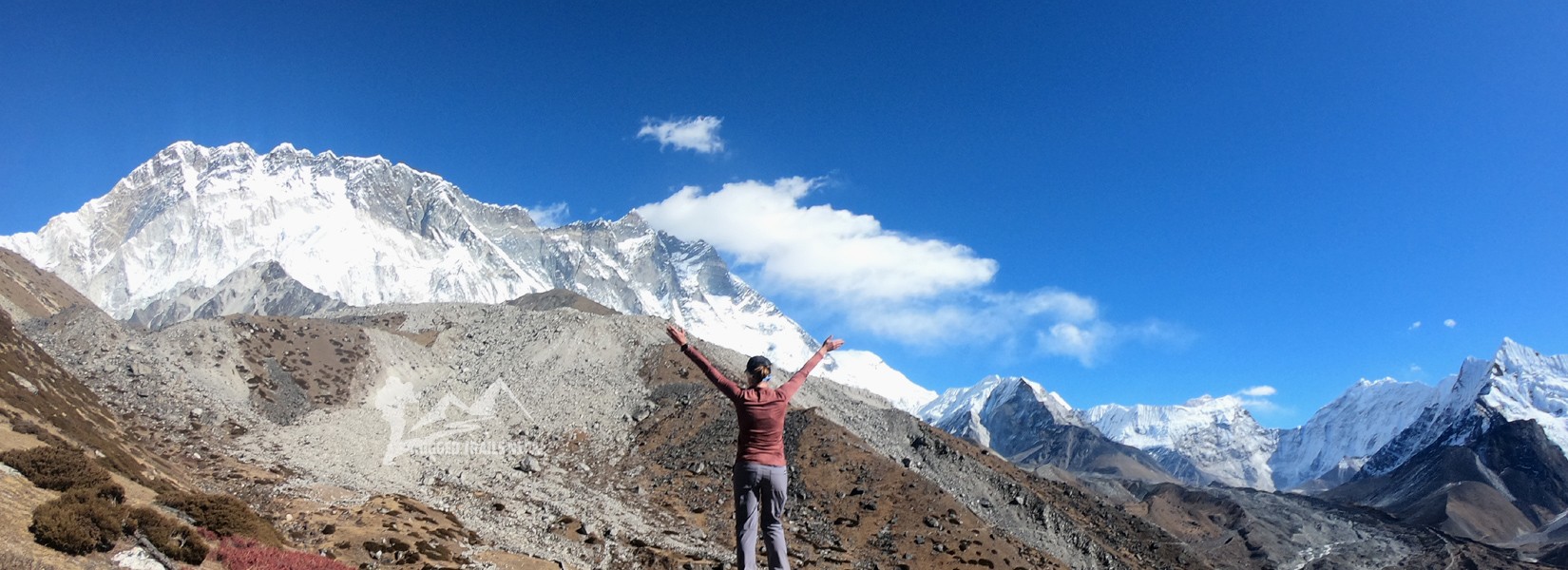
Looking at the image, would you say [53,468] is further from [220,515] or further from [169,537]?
[169,537]

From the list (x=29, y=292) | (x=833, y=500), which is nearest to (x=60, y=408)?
(x=833, y=500)

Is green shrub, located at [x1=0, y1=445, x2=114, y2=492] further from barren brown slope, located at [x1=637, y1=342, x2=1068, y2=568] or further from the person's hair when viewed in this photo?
barren brown slope, located at [x1=637, y1=342, x2=1068, y2=568]

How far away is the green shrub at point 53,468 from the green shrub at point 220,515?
6.56ft

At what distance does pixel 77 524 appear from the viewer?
15492mm

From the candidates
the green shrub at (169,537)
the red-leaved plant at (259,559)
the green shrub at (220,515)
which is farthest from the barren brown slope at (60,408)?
the green shrub at (169,537)

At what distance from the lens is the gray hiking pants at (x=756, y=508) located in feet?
32.7

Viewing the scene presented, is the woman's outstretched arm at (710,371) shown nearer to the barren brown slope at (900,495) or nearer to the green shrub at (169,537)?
the green shrub at (169,537)

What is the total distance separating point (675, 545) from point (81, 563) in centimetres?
4360

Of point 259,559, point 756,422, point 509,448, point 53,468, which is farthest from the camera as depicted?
point 509,448

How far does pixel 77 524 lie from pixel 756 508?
14624 mm

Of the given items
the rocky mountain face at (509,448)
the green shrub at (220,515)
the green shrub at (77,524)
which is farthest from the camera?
the rocky mountain face at (509,448)

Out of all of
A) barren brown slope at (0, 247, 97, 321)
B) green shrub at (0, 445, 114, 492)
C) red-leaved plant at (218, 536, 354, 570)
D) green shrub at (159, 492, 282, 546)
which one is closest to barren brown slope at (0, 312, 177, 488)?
green shrub at (159, 492, 282, 546)

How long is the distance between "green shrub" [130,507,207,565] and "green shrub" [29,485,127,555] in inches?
21.8

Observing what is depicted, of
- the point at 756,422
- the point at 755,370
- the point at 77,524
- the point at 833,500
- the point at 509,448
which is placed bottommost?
the point at 77,524
